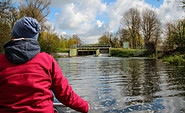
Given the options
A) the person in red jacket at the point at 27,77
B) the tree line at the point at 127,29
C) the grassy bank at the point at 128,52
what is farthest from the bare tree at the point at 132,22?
the person in red jacket at the point at 27,77

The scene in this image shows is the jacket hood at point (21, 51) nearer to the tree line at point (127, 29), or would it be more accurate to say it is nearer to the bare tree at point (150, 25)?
the tree line at point (127, 29)

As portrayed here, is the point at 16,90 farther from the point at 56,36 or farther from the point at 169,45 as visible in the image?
the point at 56,36

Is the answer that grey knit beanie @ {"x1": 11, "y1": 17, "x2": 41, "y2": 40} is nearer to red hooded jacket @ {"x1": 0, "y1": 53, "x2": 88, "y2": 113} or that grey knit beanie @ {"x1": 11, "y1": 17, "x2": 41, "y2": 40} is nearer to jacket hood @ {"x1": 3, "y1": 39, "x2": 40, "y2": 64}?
jacket hood @ {"x1": 3, "y1": 39, "x2": 40, "y2": 64}

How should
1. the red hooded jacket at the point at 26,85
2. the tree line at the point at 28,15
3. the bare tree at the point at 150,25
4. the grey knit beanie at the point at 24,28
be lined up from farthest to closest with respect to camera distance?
the bare tree at the point at 150,25 < the tree line at the point at 28,15 < the grey knit beanie at the point at 24,28 < the red hooded jacket at the point at 26,85

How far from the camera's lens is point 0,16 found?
15086 millimetres

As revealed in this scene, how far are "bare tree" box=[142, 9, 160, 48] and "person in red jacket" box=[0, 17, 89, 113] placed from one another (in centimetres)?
4167

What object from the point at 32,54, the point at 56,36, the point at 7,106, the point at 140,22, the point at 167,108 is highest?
the point at 140,22

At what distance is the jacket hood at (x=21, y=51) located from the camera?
1256mm

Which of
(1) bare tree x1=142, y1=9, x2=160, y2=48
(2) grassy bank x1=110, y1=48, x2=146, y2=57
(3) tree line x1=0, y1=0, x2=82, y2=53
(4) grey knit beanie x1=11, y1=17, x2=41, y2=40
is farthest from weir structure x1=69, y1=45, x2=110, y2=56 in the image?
(4) grey knit beanie x1=11, y1=17, x2=41, y2=40

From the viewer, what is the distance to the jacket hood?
1.26 m

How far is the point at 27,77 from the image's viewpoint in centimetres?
125

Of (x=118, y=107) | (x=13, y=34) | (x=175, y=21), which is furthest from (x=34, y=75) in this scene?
(x=175, y=21)

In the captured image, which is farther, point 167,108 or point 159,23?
point 159,23

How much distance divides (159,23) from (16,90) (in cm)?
4411
